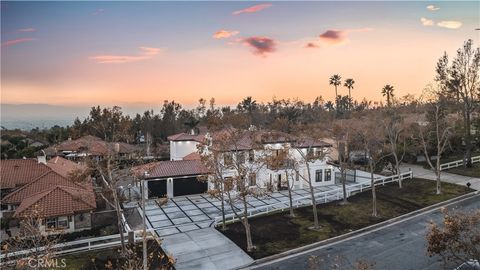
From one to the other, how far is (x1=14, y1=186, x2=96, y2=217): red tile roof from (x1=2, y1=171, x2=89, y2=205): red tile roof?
1.59m

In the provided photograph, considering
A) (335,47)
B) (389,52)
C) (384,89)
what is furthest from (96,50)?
(384,89)

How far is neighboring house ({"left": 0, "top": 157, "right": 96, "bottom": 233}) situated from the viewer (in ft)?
82.2

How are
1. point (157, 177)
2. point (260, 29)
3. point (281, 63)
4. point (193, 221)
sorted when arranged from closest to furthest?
point (193, 221)
point (260, 29)
point (157, 177)
point (281, 63)

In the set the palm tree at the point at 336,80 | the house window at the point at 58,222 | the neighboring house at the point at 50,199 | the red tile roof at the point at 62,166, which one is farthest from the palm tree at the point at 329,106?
the house window at the point at 58,222

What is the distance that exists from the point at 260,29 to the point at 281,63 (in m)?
9.34

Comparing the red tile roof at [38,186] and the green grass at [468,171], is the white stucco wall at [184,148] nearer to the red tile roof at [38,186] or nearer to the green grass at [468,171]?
the red tile roof at [38,186]

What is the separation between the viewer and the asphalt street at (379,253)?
67.4ft

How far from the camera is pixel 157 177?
3697 cm

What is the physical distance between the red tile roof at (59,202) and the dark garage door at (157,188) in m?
9.98

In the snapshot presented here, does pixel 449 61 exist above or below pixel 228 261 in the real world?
above

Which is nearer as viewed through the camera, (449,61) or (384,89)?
(449,61)

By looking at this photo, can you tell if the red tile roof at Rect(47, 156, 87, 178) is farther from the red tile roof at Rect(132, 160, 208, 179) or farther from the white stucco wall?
the white stucco wall

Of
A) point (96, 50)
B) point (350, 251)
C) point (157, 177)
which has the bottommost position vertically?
point (350, 251)

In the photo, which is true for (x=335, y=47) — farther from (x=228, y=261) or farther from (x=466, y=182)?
(x=228, y=261)
